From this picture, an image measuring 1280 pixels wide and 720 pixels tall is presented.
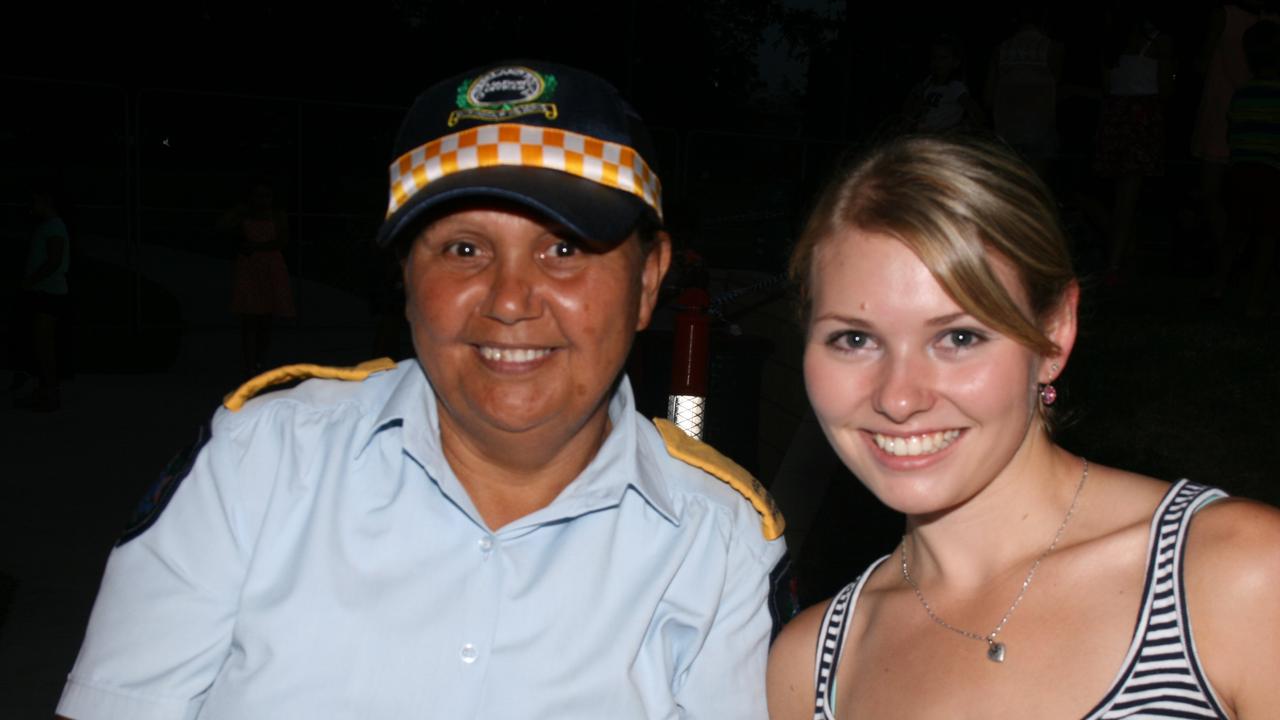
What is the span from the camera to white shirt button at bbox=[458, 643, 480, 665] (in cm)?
216

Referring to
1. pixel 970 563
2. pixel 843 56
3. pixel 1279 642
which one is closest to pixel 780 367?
pixel 970 563

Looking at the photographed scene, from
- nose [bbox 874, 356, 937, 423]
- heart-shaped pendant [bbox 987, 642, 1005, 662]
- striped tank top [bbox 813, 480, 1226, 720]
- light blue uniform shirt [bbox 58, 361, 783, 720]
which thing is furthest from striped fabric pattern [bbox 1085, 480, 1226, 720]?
light blue uniform shirt [bbox 58, 361, 783, 720]

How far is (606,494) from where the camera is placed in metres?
2.34

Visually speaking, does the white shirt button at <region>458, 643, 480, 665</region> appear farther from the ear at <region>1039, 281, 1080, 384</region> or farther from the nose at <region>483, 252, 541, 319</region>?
the ear at <region>1039, 281, 1080, 384</region>

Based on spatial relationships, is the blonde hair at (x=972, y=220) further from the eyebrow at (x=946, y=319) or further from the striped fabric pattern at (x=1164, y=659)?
the striped fabric pattern at (x=1164, y=659)

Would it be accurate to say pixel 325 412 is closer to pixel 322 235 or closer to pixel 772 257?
pixel 772 257

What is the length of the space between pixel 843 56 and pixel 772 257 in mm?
4814

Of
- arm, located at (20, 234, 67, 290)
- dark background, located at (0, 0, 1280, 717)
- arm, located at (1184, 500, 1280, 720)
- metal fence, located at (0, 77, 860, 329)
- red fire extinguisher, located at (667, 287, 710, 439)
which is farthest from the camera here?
metal fence, located at (0, 77, 860, 329)

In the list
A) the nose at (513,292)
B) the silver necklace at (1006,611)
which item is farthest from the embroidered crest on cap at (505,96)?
the silver necklace at (1006,611)

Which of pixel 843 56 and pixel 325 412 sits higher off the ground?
pixel 843 56

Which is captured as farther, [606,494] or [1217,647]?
[606,494]

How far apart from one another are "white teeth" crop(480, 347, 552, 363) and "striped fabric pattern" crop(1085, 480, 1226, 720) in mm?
1156

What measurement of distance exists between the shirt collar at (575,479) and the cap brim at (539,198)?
0.32 m

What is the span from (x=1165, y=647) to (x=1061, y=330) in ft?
2.09
